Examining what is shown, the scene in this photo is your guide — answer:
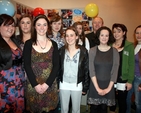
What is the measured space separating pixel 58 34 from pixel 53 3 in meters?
2.89

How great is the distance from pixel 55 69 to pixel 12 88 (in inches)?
22.8

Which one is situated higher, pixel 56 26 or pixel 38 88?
pixel 56 26

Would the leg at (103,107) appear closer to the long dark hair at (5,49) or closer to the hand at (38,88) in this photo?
the hand at (38,88)

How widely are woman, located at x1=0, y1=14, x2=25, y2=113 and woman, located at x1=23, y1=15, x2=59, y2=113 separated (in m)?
0.16

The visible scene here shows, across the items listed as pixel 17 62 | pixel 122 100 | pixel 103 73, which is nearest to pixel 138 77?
pixel 122 100

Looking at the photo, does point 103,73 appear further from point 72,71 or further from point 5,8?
point 5,8

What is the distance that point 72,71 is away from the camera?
1899 millimetres

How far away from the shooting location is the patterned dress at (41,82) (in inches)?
67.3

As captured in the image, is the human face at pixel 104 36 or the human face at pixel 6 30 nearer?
the human face at pixel 6 30

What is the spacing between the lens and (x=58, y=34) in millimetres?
2416

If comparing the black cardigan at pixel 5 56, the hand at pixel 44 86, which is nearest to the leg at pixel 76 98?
the hand at pixel 44 86

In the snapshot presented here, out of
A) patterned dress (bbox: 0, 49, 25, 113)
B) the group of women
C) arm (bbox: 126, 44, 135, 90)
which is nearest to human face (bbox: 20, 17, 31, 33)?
the group of women

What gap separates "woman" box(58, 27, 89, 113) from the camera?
1.90m

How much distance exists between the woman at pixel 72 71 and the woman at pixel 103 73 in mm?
134
